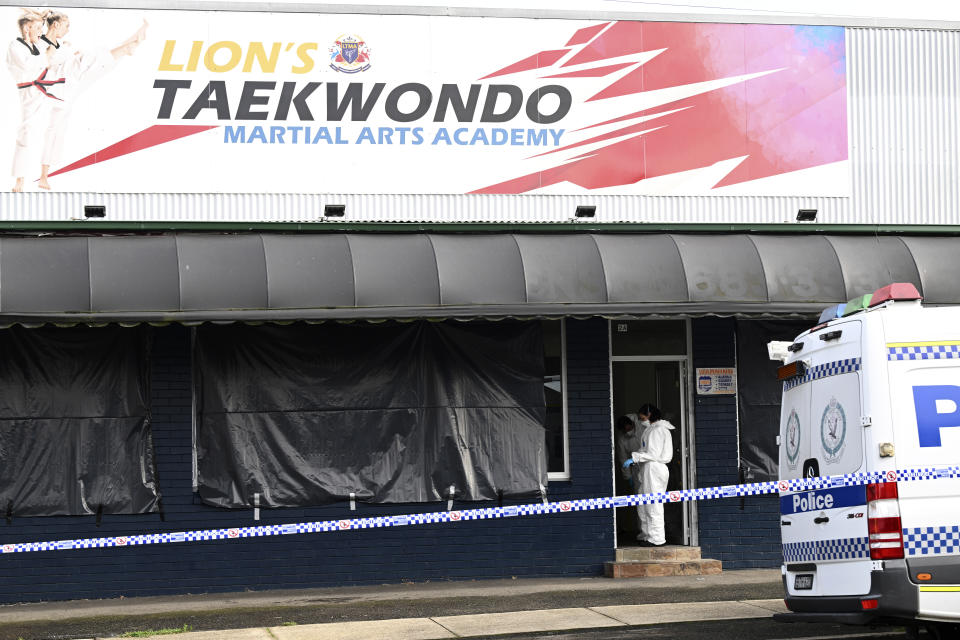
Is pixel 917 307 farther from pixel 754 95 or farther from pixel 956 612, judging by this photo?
pixel 754 95

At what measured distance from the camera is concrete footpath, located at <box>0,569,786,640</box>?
34.6 feet

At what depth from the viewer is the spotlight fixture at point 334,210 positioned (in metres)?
13.1

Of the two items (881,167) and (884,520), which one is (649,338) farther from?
(884,520)

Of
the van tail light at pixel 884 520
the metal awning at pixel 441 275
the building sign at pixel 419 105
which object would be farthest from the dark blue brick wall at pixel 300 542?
the van tail light at pixel 884 520

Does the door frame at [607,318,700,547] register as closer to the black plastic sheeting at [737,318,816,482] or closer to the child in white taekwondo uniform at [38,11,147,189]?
the black plastic sheeting at [737,318,816,482]

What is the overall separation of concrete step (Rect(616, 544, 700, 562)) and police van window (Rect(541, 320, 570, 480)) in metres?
1.14

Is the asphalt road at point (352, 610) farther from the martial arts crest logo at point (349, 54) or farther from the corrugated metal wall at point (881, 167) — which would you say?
the martial arts crest logo at point (349, 54)

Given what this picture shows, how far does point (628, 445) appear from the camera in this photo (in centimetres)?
1427

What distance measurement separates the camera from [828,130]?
1409 centimetres

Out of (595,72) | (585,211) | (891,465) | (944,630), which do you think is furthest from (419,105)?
(944,630)

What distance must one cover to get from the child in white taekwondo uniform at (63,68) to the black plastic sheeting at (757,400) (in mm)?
7596

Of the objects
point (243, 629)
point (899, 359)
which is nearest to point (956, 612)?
point (899, 359)

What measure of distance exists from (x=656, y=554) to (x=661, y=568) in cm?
24

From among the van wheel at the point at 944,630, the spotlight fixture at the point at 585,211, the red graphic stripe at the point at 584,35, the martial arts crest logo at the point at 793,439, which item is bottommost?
the van wheel at the point at 944,630
